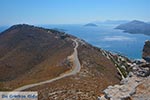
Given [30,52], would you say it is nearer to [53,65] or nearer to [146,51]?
[53,65]

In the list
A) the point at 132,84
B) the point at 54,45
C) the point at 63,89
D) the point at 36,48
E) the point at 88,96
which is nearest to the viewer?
the point at 132,84

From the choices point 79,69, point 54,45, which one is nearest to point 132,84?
point 79,69

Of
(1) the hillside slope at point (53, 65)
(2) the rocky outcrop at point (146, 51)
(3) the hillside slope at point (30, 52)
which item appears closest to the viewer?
(2) the rocky outcrop at point (146, 51)

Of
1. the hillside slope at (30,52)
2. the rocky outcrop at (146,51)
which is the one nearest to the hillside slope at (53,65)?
the hillside slope at (30,52)

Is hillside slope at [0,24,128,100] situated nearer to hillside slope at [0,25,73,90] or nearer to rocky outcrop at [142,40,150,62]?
hillside slope at [0,25,73,90]

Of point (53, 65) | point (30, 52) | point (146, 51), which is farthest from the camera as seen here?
point (30, 52)

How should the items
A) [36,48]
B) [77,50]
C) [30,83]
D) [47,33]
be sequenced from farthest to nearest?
[47,33] < [36,48] < [77,50] < [30,83]

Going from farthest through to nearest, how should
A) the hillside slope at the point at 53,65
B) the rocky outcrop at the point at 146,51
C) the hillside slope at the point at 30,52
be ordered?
the hillside slope at the point at 30,52 → the hillside slope at the point at 53,65 → the rocky outcrop at the point at 146,51

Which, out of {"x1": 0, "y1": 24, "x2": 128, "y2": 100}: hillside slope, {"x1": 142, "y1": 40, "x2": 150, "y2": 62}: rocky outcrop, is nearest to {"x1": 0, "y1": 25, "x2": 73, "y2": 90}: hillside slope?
{"x1": 0, "y1": 24, "x2": 128, "y2": 100}: hillside slope

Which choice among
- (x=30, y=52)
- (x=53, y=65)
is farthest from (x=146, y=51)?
(x=30, y=52)

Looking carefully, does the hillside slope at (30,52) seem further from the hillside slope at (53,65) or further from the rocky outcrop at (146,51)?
the rocky outcrop at (146,51)

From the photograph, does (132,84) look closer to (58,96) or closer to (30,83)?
(58,96)
